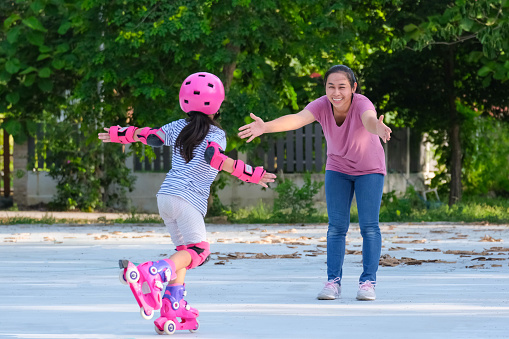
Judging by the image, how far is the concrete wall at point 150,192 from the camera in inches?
773

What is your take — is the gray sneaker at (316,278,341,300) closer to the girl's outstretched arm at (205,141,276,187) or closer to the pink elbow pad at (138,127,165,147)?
the girl's outstretched arm at (205,141,276,187)

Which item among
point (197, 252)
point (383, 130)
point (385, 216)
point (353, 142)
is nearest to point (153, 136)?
point (197, 252)

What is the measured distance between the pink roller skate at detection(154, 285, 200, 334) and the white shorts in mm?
329

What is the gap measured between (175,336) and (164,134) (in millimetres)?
1263

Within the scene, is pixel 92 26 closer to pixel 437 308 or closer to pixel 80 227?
pixel 80 227

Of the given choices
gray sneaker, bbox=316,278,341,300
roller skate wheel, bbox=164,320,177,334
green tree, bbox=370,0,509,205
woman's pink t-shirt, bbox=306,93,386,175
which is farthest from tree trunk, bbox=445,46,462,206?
roller skate wheel, bbox=164,320,177,334

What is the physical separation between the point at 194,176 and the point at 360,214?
1735 mm

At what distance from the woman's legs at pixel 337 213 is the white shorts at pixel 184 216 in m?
1.58

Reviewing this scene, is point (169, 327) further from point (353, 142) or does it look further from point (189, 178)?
point (353, 142)

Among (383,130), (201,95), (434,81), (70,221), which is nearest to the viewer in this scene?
(201,95)

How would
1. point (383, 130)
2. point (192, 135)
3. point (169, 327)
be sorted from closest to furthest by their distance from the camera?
point (169, 327)
point (192, 135)
point (383, 130)

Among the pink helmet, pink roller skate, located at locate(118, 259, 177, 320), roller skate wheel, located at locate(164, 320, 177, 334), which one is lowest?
roller skate wheel, located at locate(164, 320, 177, 334)

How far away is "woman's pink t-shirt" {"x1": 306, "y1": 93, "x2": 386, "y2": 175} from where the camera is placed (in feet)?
22.0

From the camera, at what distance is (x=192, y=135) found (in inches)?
218
